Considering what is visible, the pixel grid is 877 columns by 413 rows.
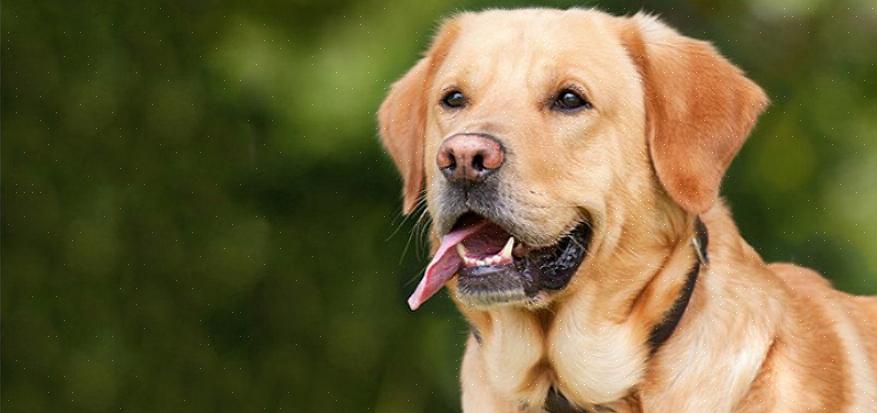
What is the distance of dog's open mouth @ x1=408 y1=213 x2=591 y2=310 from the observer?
3.45 m

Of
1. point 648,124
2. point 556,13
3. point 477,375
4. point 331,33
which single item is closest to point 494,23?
point 556,13

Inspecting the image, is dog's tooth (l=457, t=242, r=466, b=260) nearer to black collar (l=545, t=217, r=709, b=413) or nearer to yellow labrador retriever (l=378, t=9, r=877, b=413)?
yellow labrador retriever (l=378, t=9, r=877, b=413)

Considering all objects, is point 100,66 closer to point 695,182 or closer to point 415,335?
point 415,335

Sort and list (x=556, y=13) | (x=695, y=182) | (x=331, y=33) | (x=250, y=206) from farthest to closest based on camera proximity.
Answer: (x=250, y=206) < (x=331, y=33) < (x=556, y=13) < (x=695, y=182)

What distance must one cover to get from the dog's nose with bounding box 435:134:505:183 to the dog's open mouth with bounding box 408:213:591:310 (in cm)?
19

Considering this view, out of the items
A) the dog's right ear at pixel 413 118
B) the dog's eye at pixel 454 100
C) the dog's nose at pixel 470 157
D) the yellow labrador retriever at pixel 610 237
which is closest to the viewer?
the dog's nose at pixel 470 157

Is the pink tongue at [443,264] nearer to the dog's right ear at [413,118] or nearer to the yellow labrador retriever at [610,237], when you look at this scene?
the yellow labrador retriever at [610,237]

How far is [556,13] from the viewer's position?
376 centimetres

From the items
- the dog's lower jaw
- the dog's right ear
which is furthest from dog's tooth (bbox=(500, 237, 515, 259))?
the dog's right ear

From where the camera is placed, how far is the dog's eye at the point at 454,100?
12.3ft

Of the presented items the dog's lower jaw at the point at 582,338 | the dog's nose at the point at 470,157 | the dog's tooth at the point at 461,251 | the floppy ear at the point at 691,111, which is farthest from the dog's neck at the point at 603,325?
the dog's nose at the point at 470,157

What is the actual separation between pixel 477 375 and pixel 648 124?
86 cm

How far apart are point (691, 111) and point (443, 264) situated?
0.76 m

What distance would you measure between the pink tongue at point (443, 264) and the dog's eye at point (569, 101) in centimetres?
37
